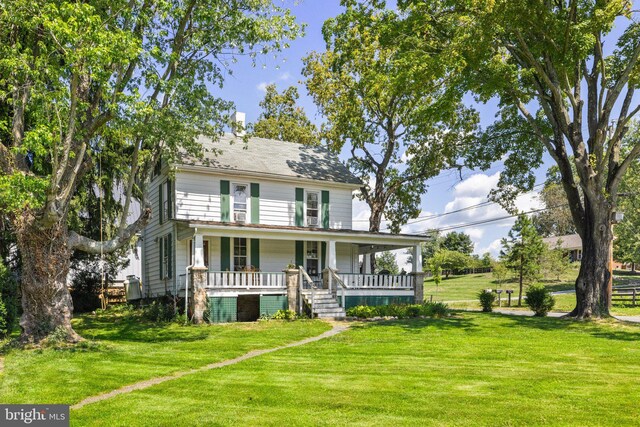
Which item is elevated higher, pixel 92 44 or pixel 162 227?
pixel 92 44

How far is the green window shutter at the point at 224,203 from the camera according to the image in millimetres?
20266

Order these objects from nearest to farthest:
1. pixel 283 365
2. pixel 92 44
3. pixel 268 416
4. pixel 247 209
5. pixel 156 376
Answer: pixel 268 416
pixel 156 376
pixel 283 365
pixel 92 44
pixel 247 209

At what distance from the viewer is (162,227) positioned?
69.4 ft

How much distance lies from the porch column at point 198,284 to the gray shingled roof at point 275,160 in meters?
3.84

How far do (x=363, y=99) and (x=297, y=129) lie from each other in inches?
294

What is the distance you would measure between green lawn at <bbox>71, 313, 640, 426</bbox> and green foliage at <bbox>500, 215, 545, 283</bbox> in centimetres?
1321

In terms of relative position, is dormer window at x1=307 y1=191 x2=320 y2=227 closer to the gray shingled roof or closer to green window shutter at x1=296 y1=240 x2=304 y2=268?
the gray shingled roof

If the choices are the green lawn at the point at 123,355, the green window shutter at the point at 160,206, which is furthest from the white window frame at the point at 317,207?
the green lawn at the point at 123,355

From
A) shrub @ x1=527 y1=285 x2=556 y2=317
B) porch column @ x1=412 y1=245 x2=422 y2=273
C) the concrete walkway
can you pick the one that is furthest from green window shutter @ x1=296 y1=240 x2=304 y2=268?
shrub @ x1=527 y1=285 x2=556 y2=317

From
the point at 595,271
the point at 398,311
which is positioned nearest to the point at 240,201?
the point at 398,311

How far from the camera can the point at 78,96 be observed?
12.5 metres

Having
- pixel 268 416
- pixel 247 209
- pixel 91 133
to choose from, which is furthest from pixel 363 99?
pixel 268 416

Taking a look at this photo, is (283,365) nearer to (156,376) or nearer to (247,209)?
(156,376)

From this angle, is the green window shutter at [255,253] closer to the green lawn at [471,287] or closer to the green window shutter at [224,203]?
the green window shutter at [224,203]
